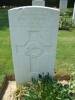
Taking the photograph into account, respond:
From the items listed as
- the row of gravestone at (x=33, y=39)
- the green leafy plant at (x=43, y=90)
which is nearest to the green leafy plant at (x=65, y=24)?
the row of gravestone at (x=33, y=39)

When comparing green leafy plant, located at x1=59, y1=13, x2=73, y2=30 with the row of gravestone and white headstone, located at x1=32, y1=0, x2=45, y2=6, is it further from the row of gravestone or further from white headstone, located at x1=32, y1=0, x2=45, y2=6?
the row of gravestone

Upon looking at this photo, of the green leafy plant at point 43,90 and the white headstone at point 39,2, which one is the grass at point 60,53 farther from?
the white headstone at point 39,2

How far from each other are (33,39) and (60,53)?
10.6ft

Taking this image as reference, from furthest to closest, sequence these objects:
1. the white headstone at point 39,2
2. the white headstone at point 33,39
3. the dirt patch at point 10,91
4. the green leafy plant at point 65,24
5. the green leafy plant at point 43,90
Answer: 1. the white headstone at point 39,2
2. the green leafy plant at point 65,24
3. the dirt patch at point 10,91
4. the white headstone at point 33,39
5. the green leafy plant at point 43,90

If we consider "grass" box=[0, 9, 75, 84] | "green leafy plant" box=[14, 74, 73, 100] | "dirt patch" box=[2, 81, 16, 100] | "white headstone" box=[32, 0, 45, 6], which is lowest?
"grass" box=[0, 9, 75, 84]

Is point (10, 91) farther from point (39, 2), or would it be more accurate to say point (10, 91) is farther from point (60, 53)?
point (39, 2)

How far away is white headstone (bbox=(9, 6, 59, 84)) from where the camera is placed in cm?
523

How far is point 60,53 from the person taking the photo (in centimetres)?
860

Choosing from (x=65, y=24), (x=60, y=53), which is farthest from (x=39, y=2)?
(x=60, y=53)

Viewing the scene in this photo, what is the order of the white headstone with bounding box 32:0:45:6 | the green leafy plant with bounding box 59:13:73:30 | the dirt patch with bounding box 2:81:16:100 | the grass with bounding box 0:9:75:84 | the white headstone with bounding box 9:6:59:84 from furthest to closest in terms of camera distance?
the white headstone with bounding box 32:0:45:6 → the green leafy plant with bounding box 59:13:73:30 → the grass with bounding box 0:9:75:84 → the dirt patch with bounding box 2:81:16:100 → the white headstone with bounding box 9:6:59:84

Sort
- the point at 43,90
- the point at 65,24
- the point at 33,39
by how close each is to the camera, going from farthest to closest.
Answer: the point at 65,24, the point at 33,39, the point at 43,90

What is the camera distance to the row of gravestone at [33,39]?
17.2 feet

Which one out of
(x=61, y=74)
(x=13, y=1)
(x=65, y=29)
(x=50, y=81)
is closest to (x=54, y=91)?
(x=50, y=81)

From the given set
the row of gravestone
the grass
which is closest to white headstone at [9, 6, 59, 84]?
the row of gravestone
